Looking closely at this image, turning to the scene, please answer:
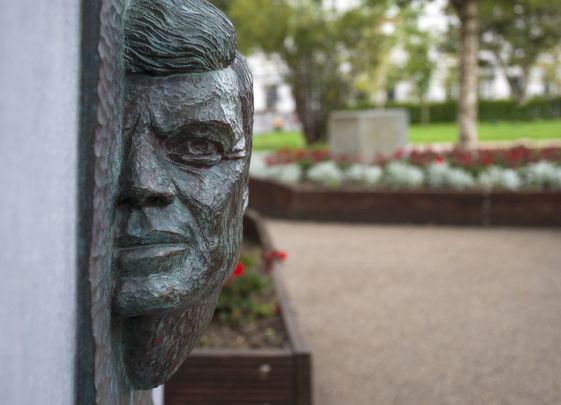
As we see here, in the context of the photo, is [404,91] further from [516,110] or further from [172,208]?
[172,208]

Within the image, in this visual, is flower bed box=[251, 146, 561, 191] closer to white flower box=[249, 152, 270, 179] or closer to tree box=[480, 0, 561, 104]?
white flower box=[249, 152, 270, 179]

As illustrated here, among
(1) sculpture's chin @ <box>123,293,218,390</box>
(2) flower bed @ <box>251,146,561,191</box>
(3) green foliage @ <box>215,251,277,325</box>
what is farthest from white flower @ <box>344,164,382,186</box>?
(1) sculpture's chin @ <box>123,293,218,390</box>

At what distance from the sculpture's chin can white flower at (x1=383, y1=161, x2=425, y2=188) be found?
8728 mm

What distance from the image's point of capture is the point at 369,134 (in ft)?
44.1

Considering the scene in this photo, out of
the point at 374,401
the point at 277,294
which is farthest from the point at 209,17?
the point at 277,294

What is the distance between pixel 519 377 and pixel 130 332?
132 inches

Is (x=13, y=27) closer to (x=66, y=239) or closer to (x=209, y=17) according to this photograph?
(x=66, y=239)

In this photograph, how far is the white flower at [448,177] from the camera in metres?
9.98

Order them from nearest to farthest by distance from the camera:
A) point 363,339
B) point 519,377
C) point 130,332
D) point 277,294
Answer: point 130,332, point 519,377, point 277,294, point 363,339

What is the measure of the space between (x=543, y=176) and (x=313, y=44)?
10.3 metres

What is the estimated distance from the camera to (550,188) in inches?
381

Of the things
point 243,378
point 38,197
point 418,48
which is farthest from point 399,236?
point 418,48

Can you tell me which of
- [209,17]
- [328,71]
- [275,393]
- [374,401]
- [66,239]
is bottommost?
[374,401]

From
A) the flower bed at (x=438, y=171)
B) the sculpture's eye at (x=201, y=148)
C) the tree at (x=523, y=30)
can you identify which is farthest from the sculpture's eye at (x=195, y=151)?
the tree at (x=523, y=30)
